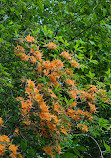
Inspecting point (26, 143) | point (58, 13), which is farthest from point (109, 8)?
point (26, 143)

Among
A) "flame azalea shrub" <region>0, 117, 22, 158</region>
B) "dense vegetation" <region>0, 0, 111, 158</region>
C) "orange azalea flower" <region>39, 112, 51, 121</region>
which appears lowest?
"flame azalea shrub" <region>0, 117, 22, 158</region>

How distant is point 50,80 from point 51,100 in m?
0.27

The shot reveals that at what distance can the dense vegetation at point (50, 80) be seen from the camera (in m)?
1.94

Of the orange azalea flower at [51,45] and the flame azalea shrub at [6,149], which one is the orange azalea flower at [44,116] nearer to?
the flame azalea shrub at [6,149]

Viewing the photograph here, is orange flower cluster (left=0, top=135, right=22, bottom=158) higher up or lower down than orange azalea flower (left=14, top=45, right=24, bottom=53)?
lower down

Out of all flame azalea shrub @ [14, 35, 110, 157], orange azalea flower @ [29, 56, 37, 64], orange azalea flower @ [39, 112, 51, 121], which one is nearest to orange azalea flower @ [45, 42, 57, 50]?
flame azalea shrub @ [14, 35, 110, 157]

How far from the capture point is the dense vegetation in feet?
6.36

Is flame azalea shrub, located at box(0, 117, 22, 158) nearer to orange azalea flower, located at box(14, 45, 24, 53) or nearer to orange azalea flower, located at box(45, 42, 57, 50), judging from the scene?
orange azalea flower, located at box(14, 45, 24, 53)

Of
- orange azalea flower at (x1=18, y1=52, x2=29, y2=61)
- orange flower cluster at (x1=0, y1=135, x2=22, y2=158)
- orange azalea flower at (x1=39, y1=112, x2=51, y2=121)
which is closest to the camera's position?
orange flower cluster at (x1=0, y1=135, x2=22, y2=158)

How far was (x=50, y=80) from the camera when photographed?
2301mm

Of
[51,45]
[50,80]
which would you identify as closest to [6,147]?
[50,80]

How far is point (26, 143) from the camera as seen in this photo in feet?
5.95

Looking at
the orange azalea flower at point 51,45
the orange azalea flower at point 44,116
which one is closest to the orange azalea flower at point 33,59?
the orange azalea flower at point 51,45

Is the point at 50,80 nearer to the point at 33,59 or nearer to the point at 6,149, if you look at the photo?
the point at 33,59
